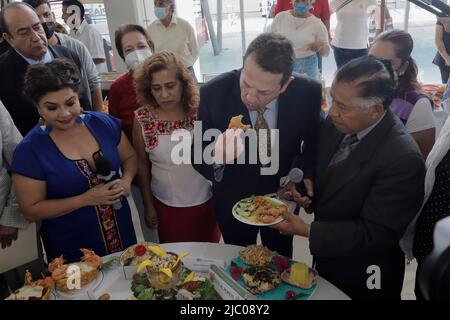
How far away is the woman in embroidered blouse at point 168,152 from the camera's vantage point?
6.63 feet

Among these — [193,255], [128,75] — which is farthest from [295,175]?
[128,75]

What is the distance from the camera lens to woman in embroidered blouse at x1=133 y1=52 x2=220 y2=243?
2.02 meters

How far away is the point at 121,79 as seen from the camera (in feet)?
7.94

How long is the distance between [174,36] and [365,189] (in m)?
3.71

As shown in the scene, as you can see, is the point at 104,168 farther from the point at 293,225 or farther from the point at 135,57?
the point at 135,57

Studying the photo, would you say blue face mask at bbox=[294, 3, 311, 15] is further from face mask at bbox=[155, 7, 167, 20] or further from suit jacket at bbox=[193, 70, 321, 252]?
suit jacket at bbox=[193, 70, 321, 252]

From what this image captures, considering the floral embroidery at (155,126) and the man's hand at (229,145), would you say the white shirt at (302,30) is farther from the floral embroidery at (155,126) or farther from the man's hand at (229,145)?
the man's hand at (229,145)

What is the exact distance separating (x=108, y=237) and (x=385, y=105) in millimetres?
1429

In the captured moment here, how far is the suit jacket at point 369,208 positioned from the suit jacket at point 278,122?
208 mm

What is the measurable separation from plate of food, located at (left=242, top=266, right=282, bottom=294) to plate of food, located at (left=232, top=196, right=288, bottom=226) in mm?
181

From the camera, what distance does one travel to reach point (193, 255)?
5.64ft
